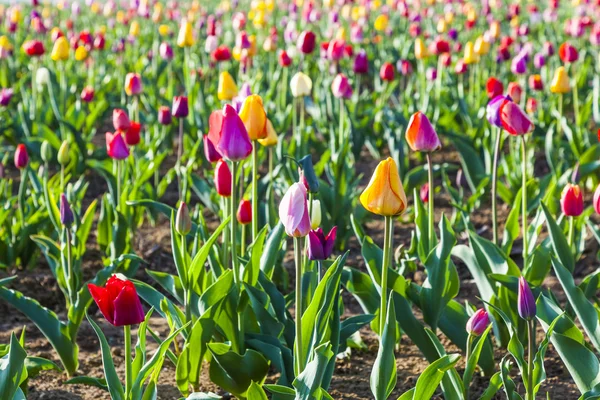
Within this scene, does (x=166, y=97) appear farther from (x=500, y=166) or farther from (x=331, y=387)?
(x=331, y=387)

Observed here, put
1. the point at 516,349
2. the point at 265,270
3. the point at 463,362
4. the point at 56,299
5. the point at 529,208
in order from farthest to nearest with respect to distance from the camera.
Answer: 1. the point at 529,208
2. the point at 56,299
3. the point at 463,362
4. the point at 265,270
5. the point at 516,349

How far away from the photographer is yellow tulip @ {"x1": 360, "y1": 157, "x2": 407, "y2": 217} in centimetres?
198

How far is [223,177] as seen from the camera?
2.66m

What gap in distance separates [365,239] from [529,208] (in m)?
1.46

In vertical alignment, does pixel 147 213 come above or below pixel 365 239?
below

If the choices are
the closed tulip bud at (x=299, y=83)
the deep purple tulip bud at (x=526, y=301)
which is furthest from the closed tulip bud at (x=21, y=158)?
the deep purple tulip bud at (x=526, y=301)

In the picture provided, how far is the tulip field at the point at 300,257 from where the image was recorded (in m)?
2.16

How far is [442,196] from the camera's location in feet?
16.3

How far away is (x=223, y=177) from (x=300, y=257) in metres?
0.67

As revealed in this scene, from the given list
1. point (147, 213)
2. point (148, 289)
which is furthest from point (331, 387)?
point (147, 213)

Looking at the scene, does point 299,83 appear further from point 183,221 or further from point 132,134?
point 183,221

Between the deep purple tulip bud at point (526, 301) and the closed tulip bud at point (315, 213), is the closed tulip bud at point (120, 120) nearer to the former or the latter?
the closed tulip bud at point (315, 213)

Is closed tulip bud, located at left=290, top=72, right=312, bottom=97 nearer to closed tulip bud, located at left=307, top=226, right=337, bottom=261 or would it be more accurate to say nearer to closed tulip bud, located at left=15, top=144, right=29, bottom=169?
closed tulip bud, located at left=15, top=144, right=29, bottom=169

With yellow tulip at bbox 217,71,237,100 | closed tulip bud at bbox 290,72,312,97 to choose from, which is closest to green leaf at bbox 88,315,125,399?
yellow tulip at bbox 217,71,237,100
